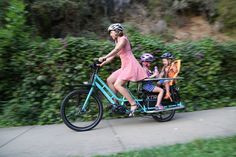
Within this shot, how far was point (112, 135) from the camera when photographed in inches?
263

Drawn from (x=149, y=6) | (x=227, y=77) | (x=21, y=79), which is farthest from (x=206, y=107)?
(x=149, y=6)

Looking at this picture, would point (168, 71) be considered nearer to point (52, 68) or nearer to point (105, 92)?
point (105, 92)

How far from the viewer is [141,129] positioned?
7.02m

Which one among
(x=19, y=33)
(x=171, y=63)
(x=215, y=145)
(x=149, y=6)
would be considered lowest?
(x=215, y=145)

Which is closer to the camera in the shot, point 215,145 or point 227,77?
point 215,145

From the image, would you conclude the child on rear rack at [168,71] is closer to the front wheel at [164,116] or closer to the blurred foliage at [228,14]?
the front wheel at [164,116]

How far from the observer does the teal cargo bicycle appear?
23.4 feet

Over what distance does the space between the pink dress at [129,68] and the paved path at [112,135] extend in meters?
0.97

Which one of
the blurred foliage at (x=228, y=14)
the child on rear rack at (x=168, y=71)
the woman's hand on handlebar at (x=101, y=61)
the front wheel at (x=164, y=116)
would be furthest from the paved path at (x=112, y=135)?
the blurred foliage at (x=228, y=14)

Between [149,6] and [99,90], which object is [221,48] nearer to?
[99,90]

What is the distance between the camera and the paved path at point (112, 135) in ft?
19.4

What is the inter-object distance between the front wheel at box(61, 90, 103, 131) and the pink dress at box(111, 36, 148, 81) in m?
0.71

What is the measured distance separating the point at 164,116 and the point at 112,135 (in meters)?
1.57

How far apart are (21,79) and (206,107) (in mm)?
4332
